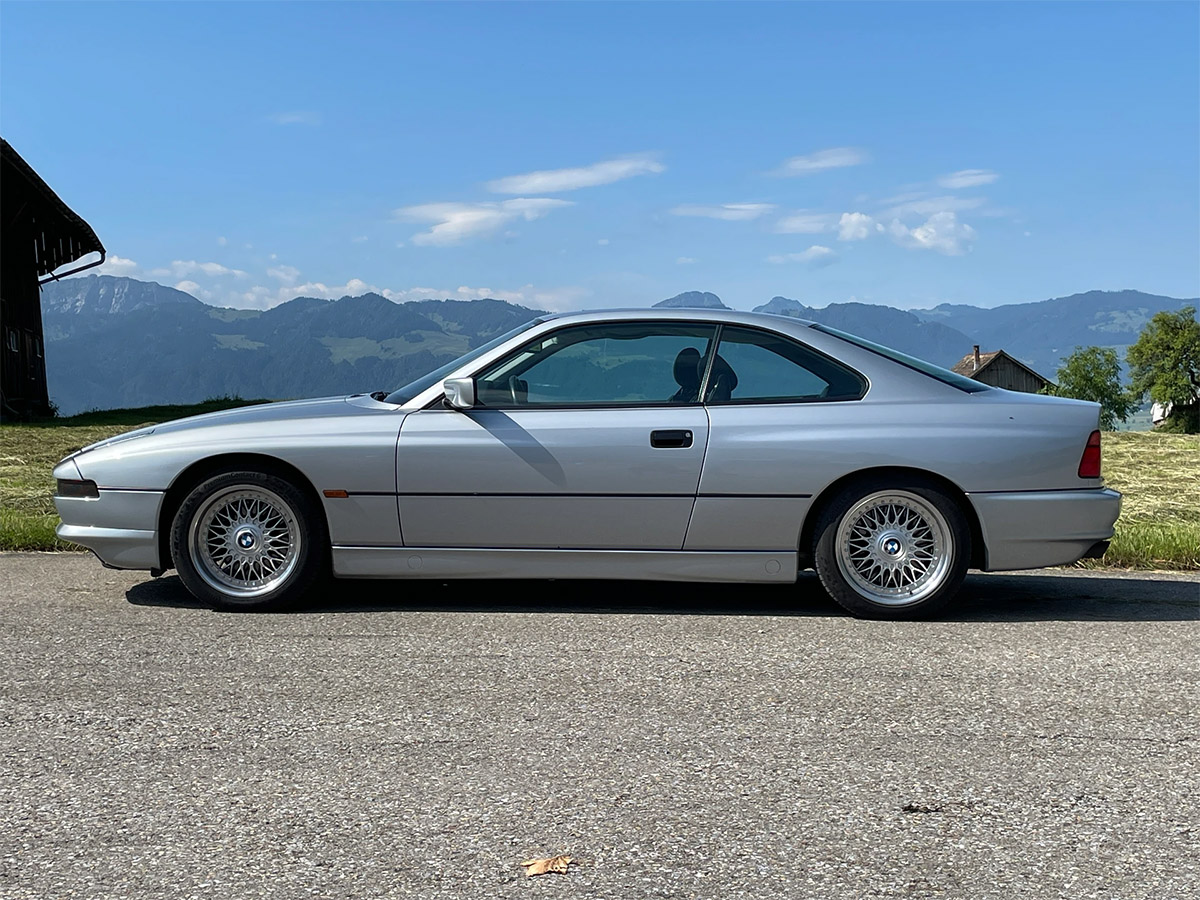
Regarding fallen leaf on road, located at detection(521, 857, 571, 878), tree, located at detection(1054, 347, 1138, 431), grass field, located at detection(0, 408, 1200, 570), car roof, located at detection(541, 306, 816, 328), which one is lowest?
fallen leaf on road, located at detection(521, 857, 571, 878)

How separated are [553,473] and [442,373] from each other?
94 cm

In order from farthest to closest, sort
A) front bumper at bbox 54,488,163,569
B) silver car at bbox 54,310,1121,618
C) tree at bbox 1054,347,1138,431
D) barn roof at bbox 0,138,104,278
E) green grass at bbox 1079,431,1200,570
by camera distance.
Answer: tree at bbox 1054,347,1138,431, barn roof at bbox 0,138,104,278, green grass at bbox 1079,431,1200,570, front bumper at bbox 54,488,163,569, silver car at bbox 54,310,1121,618

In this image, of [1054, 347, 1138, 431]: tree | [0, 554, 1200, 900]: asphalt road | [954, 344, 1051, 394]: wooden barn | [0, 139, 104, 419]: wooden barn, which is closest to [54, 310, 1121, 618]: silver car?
[0, 554, 1200, 900]: asphalt road

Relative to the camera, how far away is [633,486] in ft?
19.1

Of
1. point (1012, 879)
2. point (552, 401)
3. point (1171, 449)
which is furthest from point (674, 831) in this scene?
point (1171, 449)

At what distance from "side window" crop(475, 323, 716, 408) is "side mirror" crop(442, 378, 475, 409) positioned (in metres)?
0.15

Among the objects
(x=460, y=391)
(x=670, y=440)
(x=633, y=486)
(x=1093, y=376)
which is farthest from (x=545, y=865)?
(x=1093, y=376)

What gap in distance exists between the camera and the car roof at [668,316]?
244 inches

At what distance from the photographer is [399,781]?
3.39 meters

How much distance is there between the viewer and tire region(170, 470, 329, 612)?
5.91m

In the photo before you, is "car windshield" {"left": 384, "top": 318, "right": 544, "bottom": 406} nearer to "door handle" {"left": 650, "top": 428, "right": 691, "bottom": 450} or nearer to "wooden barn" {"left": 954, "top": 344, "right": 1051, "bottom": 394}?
"door handle" {"left": 650, "top": 428, "right": 691, "bottom": 450}

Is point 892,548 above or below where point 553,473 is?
below

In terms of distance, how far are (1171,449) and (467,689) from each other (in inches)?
702

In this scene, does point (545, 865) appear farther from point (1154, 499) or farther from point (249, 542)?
point (1154, 499)
